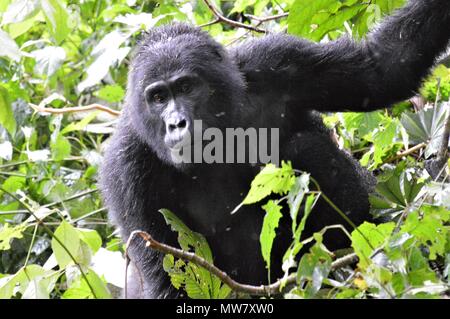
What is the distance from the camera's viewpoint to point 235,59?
15.7ft

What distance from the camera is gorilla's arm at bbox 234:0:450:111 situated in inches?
168

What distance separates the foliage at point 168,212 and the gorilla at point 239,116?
15 centimetres

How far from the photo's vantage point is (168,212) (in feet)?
13.2

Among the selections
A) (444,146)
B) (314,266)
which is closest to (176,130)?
(444,146)

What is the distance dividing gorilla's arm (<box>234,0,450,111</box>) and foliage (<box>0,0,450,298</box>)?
13 centimetres

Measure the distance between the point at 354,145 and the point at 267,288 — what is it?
2.54m

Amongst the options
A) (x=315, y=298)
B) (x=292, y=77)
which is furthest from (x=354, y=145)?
(x=315, y=298)

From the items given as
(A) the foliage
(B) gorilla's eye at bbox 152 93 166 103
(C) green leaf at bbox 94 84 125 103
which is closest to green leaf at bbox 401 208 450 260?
(A) the foliage

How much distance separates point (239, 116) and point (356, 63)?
73 centimetres

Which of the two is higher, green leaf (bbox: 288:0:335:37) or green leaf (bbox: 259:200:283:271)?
green leaf (bbox: 288:0:335:37)

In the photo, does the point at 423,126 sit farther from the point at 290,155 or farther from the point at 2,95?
the point at 2,95

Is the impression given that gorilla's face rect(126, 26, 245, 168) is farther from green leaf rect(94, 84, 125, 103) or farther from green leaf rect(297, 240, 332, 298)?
green leaf rect(297, 240, 332, 298)

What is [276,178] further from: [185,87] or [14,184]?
[14,184]

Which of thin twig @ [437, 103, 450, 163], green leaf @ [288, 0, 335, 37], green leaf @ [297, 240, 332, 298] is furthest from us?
thin twig @ [437, 103, 450, 163]
